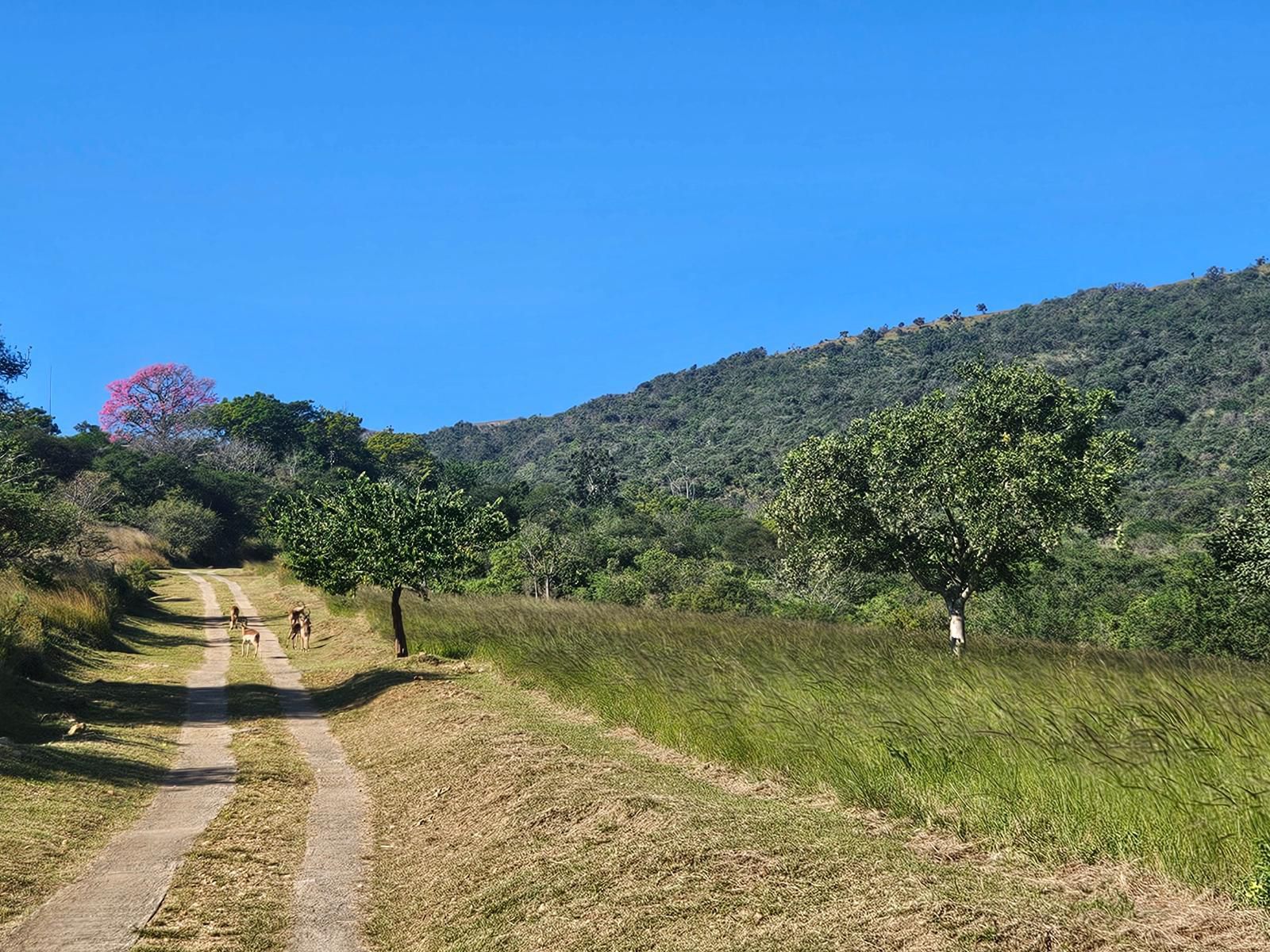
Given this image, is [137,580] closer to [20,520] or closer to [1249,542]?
[20,520]

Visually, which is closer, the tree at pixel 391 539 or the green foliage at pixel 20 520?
the green foliage at pixel 20 520

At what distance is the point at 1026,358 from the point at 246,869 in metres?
129

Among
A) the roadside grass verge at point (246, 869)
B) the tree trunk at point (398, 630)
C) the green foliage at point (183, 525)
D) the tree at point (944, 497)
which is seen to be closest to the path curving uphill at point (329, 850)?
the roadside grass verge at point (246, 869)

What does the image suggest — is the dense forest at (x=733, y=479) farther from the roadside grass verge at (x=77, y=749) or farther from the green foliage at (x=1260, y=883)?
the green foliage at (x=1260, y=883)

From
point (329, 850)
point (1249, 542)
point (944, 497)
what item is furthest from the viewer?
point (1249, 542)

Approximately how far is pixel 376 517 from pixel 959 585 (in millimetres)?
14217

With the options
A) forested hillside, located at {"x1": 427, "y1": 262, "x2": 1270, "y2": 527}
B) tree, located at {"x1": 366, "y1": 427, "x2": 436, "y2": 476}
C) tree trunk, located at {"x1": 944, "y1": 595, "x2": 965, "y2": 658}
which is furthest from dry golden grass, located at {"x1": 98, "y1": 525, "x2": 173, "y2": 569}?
tree, located at {"x1": 366, "y1": 427, "x2": 436, "y2": 476}

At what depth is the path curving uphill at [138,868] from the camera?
7148 mm

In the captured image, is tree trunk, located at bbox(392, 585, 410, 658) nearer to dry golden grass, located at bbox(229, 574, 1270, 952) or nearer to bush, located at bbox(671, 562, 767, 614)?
dry golden grass, located at bbox(229, 574, 1270, 952)

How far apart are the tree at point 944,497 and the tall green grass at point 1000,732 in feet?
28.9

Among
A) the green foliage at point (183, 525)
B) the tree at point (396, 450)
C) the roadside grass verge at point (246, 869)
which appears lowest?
the roadside grass verge at point (246, 869)

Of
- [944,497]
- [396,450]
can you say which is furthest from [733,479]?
[944,497]

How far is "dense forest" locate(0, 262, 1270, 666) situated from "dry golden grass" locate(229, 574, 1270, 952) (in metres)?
11.8

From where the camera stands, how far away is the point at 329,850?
9539mm
